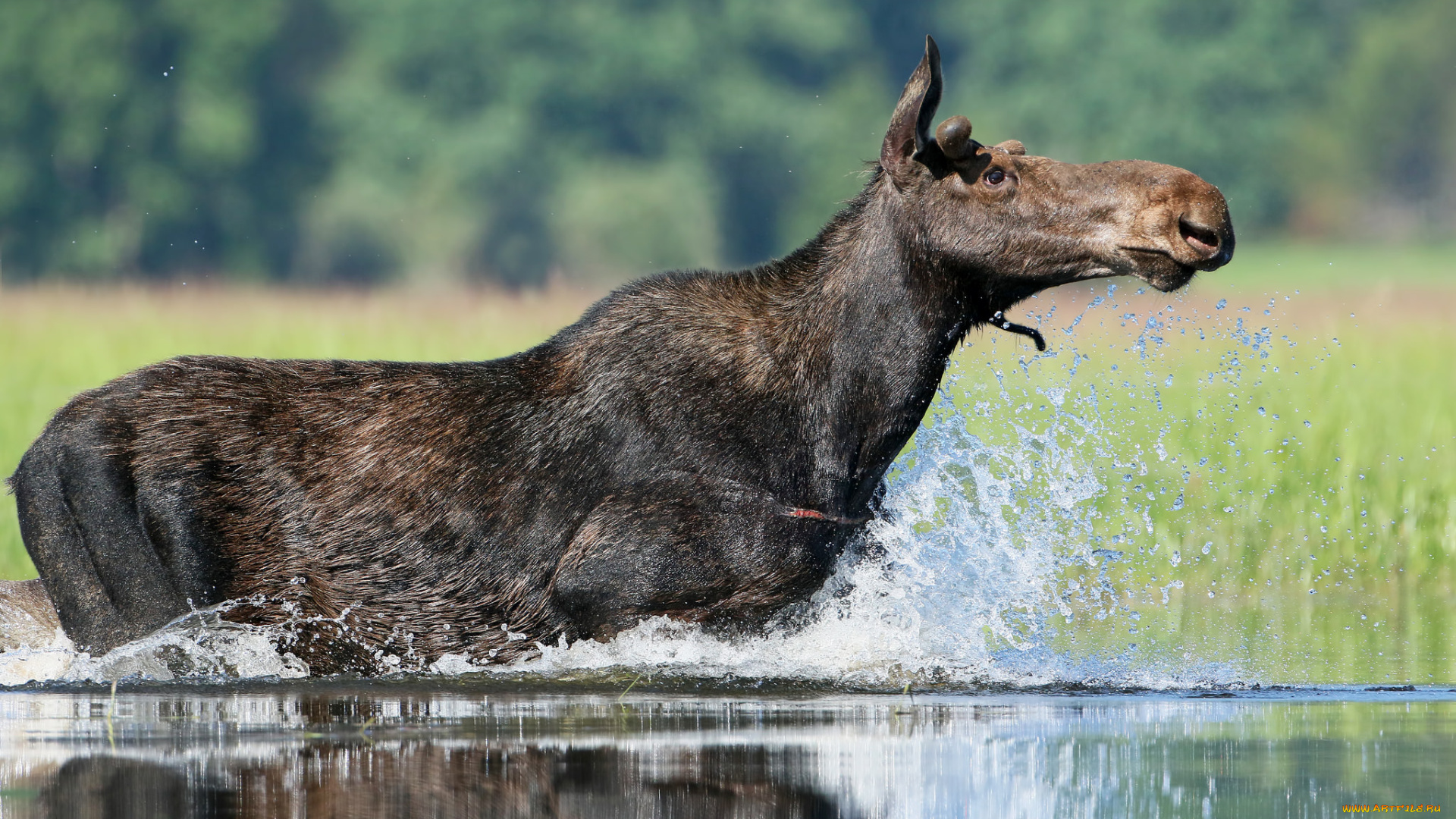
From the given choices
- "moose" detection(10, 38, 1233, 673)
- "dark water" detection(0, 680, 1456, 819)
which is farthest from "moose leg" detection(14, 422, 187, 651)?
"dark water" detection(0, 680, 1456, 819)

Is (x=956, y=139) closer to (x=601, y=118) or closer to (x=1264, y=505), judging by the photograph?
(x=1264, y=505)

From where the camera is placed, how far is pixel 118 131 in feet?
160

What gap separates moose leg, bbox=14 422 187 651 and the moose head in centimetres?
301

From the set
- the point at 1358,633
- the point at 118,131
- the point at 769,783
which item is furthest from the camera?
the point at 118,131

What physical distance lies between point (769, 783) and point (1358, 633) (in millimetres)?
4262

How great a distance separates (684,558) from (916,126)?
1740 millimetres

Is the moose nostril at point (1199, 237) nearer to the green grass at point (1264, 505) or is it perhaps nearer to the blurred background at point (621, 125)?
the green grass at point (1264, 505)

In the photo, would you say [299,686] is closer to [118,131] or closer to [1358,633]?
[1358,633]

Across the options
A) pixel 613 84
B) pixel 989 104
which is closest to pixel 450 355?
pixel 613 84

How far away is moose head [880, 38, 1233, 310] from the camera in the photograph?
6.12 meters

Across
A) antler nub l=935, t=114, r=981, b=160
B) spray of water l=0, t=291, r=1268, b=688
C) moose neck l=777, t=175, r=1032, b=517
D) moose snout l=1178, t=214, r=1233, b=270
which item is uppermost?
antler nub l=935, t=114, r=981, b=160

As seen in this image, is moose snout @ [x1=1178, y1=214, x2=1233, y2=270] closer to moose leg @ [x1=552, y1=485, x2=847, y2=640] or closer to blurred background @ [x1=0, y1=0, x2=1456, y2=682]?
moose leg @ [x1=552, y1=485, x2=847, y2=640]

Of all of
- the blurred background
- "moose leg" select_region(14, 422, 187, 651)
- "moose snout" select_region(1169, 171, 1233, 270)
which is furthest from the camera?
the blurred background

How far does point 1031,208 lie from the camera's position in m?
6.33
